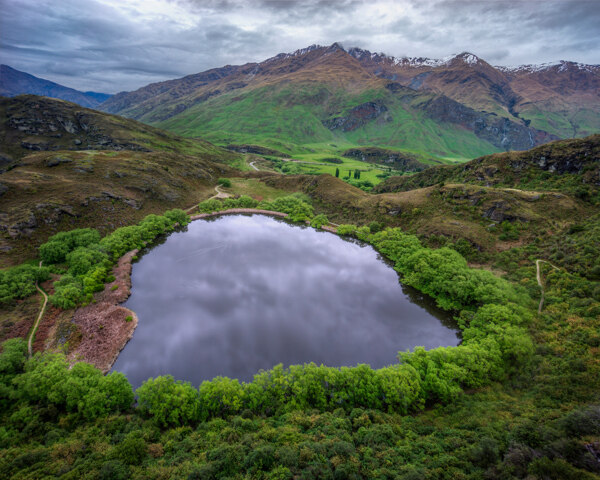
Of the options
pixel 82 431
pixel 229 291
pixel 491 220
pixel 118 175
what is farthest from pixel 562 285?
pixel 118 175

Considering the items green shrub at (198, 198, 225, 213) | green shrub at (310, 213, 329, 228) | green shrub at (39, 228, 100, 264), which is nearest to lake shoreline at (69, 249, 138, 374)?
green shrub at (39, 228, 100, 264)

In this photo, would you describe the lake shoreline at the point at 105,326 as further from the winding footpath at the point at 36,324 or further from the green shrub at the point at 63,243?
the green shrub at the point at 63,243

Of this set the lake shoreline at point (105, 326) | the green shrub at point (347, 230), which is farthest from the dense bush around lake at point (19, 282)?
the green shrub at point (347, 230)

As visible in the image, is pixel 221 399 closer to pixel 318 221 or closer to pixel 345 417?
pixel 345 417

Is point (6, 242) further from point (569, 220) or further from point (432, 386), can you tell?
point (569, 220)

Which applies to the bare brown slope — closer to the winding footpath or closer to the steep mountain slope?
the steep mountain slope

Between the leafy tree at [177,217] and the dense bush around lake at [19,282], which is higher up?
the leafy tree at [177,217]
